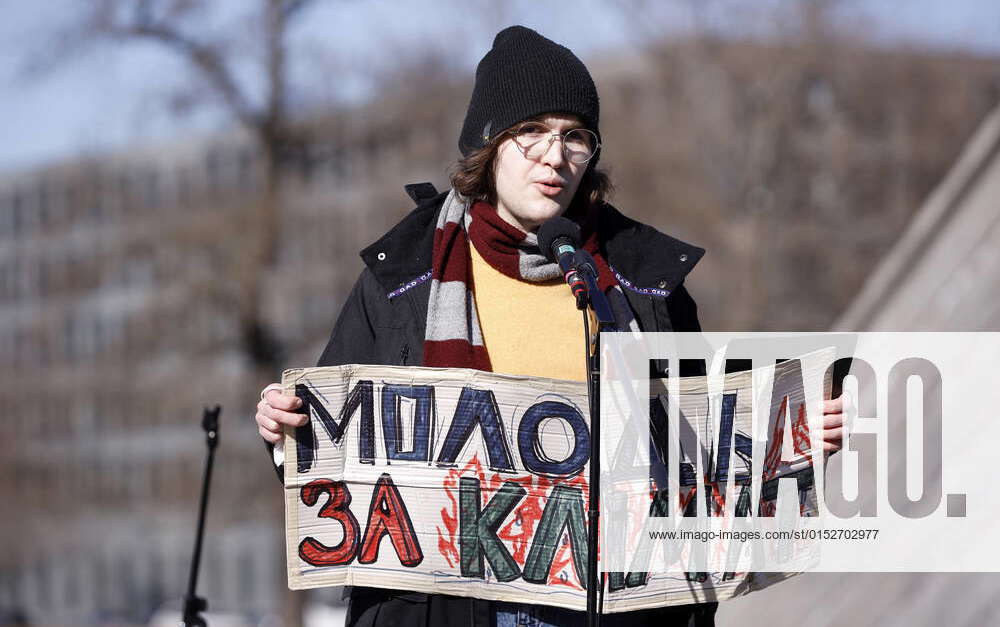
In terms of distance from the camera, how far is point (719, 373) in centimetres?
334

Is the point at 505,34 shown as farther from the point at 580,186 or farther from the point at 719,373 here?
the point at 719,373

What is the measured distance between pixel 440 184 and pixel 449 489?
48.9 feet

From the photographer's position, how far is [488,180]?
3555 millimetres

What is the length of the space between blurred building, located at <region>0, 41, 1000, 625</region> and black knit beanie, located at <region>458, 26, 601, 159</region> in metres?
11.5

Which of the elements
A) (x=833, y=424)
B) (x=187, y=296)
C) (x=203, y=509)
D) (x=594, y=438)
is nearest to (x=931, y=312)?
(x=203, y=509)

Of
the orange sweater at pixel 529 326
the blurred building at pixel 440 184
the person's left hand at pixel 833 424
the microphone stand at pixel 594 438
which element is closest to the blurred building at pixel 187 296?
the blurred building at pixel 440 184

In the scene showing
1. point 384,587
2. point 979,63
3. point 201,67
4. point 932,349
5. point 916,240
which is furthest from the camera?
point 979,63

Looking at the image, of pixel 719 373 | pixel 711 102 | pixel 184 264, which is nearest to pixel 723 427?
pixel 719 373

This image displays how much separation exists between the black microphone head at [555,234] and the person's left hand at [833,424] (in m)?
0.67

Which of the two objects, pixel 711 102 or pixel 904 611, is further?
pixel 711 102

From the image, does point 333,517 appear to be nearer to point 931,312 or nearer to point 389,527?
point 389,527

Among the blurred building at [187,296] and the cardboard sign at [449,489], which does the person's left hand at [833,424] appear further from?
the blurred building at [187,296]

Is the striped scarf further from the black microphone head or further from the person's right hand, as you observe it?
the person's right hand

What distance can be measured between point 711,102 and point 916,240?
40.4ft
